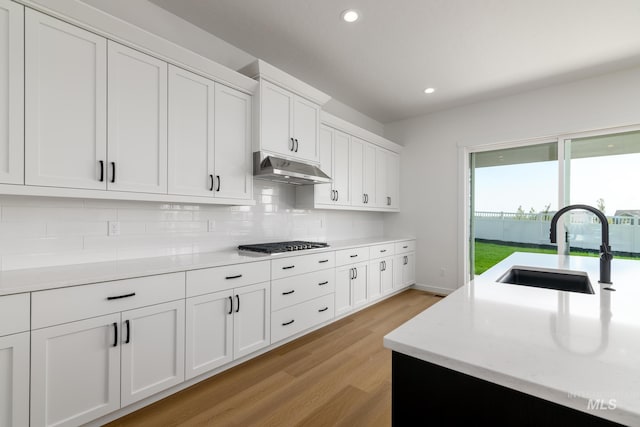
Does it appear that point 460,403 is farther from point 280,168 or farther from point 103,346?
point 280,168

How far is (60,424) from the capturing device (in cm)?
154

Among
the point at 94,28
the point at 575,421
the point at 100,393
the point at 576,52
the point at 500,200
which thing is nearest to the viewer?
the point at 575,421

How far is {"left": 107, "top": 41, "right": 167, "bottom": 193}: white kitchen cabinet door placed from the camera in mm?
1911

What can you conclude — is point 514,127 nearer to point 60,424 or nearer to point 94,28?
point 94,28

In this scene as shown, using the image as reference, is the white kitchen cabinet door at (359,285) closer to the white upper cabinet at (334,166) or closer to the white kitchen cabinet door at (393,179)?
the white upper cabinet at (334,166)

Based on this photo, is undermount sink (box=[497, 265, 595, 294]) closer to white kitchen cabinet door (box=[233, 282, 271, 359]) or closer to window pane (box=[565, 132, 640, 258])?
white kitchen cabinet door (box=[233, 282, 271, 359])

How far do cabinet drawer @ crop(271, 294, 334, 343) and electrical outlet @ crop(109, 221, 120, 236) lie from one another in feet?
4.59

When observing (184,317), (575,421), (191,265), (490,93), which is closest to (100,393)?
(184,317)

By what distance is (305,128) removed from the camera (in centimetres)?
→ 316

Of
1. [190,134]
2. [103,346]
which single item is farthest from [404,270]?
[103,346]

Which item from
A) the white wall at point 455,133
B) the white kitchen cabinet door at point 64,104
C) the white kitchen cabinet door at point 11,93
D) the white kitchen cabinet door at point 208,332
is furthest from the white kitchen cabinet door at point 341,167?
the white kitchen cabinet door at point 11,93

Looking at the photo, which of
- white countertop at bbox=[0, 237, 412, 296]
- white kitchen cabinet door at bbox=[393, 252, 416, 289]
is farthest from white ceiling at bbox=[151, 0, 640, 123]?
white kitchen cabinet door at bbox=[393, 252, 416, 289]

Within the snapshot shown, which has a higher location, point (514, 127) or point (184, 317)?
point (514, 127)

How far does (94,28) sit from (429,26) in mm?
2573
